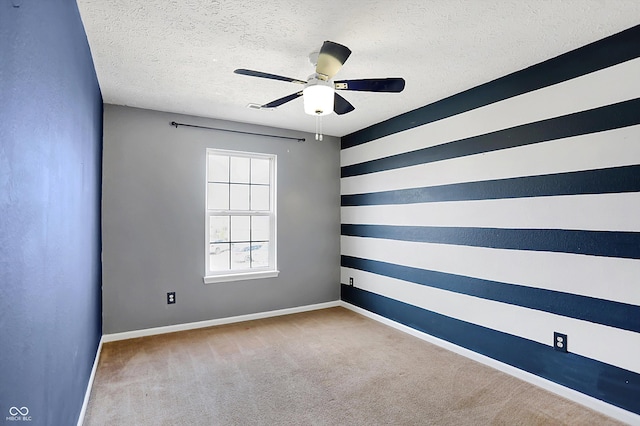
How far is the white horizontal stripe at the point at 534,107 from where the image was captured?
7.30 feet

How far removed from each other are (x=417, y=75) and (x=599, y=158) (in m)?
1.47

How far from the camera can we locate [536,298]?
2.66m

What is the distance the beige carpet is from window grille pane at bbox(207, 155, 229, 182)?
1866 mm

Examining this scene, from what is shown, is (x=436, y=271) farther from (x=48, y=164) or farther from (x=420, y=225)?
(x=48, y=164)

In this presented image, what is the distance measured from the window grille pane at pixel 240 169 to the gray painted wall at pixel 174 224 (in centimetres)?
18

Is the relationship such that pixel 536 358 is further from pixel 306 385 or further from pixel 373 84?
pixel 373 84

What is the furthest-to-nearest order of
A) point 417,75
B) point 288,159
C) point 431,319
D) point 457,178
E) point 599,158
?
point 288,159, point 431,319, point 457,178, point 417,75, point 599,158

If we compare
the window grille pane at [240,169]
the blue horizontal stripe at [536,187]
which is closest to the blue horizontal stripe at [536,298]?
the blue horizontal stripe at [536,187]

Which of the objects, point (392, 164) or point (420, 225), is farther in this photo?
point (392, 164)

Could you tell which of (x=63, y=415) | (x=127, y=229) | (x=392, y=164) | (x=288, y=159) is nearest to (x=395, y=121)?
(x=392, y=164)

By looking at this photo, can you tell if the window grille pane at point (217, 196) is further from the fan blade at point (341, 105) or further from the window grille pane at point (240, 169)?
the fan blade at point (341, 105)

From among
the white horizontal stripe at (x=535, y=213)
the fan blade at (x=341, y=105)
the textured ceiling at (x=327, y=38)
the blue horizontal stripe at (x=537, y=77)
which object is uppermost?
the textured ceiling at (x=327, y=38)

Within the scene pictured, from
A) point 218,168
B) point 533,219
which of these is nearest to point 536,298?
point 533,219

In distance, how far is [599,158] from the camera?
91.7 inches
